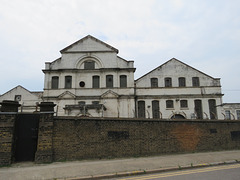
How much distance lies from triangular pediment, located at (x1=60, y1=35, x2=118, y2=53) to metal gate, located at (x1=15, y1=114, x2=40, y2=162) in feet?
54.5

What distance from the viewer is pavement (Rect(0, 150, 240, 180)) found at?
7.48 meters

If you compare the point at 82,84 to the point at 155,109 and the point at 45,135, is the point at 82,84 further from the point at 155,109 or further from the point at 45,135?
the point at 45,135

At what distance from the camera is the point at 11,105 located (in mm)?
9523

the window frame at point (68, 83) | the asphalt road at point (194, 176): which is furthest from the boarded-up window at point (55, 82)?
the asphalt road at point (194, 176)

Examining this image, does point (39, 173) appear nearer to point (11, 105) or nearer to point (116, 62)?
point (11, 105)

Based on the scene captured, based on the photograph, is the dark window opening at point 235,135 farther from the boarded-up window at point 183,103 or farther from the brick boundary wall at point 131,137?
the boarded-up window at point 183,103

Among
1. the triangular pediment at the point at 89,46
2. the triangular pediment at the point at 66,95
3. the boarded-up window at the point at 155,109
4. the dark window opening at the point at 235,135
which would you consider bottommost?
the dark window opening at the point at 235,135

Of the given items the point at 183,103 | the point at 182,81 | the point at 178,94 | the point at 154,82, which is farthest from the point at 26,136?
the point at 182,81

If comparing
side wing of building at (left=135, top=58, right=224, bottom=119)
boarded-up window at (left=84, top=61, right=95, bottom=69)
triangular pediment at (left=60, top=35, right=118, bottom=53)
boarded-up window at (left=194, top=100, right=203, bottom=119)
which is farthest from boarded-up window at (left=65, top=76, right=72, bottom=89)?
boarded-up window at (left=194, top=100, right=203, bottom=119)

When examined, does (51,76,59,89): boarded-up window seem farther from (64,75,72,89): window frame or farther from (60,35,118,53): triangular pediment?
(60,35,118,53): triangular pediment

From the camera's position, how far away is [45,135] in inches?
378

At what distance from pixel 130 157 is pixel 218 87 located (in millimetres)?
19344

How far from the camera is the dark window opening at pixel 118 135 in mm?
10820

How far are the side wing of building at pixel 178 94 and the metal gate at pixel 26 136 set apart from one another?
15868 mm
